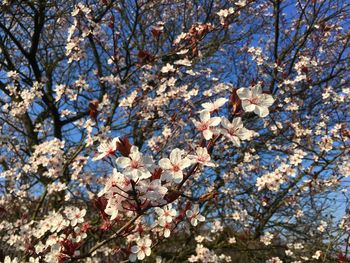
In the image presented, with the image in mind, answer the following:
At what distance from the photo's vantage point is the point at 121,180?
66.5 inches

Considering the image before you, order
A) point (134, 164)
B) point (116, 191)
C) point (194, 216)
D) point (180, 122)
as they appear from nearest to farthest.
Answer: point (134, 164)
point (116, 191)
point (194, 216)
point (180, 122)

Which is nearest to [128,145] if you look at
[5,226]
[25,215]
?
[5,226]

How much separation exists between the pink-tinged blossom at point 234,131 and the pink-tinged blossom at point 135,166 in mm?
336

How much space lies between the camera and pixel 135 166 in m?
1.57

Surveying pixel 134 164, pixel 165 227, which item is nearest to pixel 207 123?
pixel 134 164

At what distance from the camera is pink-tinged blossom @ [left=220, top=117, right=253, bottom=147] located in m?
1.60

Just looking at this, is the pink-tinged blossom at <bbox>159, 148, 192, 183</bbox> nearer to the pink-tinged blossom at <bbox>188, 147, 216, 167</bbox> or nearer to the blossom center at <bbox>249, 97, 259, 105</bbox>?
the pink-tinged blossom at <bbox>188, 147, 216, 167</bbox>

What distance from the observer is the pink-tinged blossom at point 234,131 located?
1604mm

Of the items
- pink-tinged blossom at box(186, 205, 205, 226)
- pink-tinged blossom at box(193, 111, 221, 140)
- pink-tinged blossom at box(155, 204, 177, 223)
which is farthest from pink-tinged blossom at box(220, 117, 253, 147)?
pink-tinged blossom at box(186, 205, 205, 226)

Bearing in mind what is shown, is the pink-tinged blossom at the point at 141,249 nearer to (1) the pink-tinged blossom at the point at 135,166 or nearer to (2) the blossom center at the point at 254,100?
(1) the pink-tinged blossom at the point at 135,166

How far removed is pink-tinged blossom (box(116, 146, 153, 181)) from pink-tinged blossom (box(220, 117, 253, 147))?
336 millimetres

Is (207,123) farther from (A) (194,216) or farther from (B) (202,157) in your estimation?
(A) (194,216)

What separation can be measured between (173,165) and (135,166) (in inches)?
6.7

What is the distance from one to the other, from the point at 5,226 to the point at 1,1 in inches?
115
